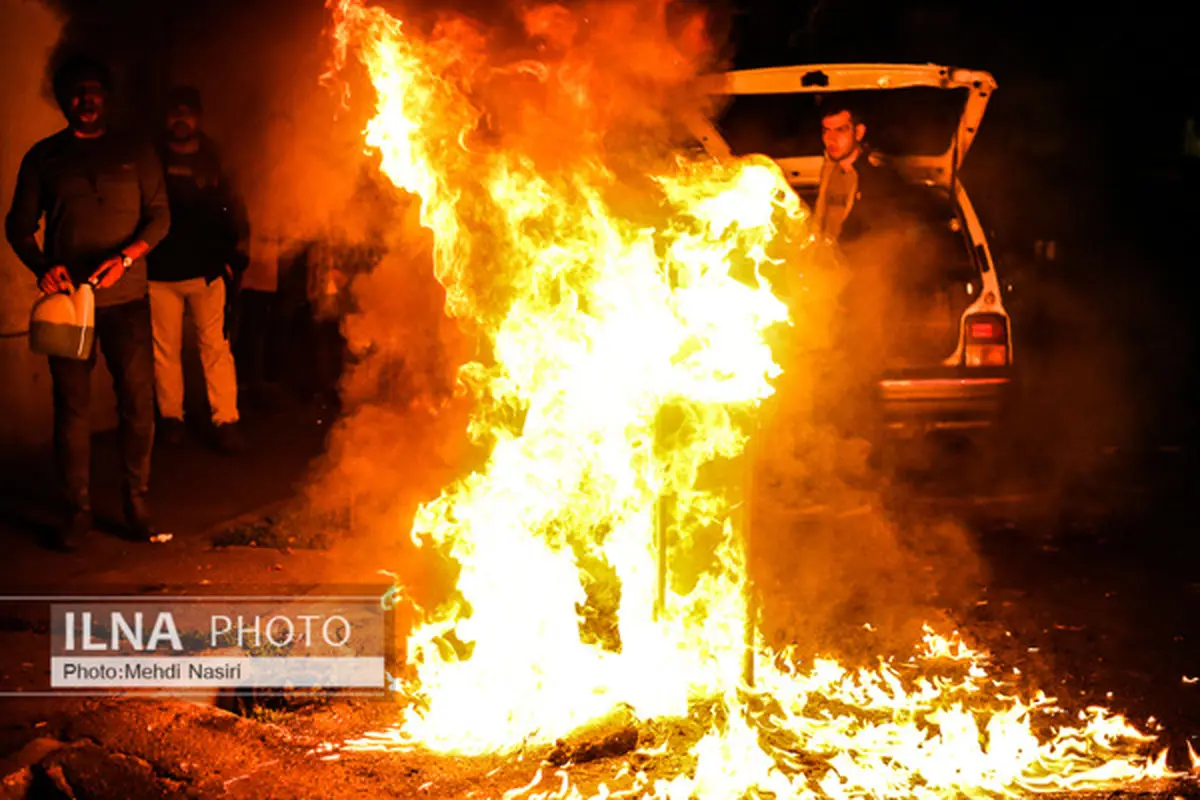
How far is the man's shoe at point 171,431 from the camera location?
364 inches

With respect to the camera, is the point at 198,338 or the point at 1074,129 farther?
the point at 1074,129

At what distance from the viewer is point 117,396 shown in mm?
6480

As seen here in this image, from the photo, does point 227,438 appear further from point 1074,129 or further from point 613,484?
point 1074,129

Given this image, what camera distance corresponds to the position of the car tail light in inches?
327

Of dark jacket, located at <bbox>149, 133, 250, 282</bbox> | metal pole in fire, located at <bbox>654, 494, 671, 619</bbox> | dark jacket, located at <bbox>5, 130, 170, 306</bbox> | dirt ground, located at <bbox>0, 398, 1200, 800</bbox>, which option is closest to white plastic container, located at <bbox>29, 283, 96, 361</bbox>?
dark jacket, located at <bbox>5, 130, 170, 306</bbox>

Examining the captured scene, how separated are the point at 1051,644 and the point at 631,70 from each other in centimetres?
363

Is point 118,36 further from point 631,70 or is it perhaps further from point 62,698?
point 62,698

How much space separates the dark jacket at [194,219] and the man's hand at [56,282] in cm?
225

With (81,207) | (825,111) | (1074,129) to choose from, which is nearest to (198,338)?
(81,207)

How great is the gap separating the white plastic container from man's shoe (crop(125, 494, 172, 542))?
3.24ft

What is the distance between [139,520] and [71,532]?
0.37 m

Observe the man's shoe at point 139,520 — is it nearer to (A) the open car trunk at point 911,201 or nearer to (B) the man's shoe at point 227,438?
(B) the man's shoe at point 227,438

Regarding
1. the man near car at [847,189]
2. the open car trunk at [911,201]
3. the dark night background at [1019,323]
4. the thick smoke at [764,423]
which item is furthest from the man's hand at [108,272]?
the man near car at [847,189]

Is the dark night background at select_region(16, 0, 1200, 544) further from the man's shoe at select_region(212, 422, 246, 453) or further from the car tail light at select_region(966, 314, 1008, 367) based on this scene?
the man's shoe at select_region(212, 422, 246, 453)
